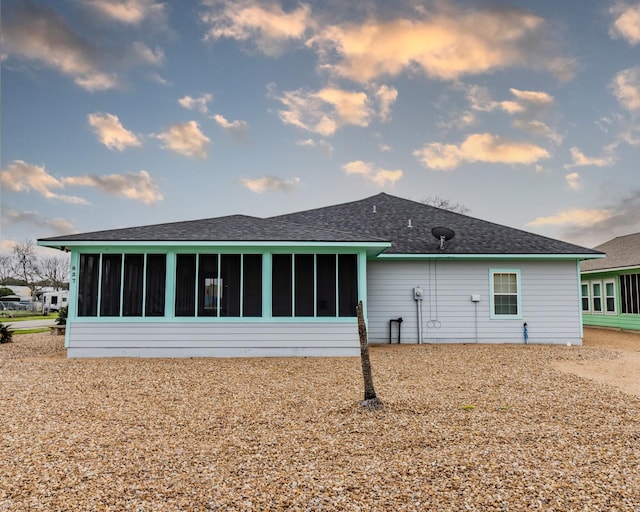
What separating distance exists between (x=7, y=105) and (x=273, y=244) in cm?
1228

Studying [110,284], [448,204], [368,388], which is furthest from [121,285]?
[448,204]

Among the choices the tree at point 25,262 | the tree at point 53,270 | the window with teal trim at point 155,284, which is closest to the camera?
the window with teal trim at point 155,284

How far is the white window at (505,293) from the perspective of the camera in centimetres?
1290

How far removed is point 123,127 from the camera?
1555 centimetres

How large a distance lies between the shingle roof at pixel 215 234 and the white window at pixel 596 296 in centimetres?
1435

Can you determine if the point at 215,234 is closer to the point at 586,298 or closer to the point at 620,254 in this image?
the point at 620,254

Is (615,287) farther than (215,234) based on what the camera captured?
Yes

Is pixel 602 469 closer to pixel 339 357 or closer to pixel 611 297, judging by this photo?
pixel 339 357

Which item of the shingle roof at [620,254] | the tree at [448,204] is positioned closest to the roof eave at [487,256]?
the shingle roof at [620,254]

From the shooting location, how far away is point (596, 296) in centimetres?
1986

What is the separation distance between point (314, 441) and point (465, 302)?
927 cm

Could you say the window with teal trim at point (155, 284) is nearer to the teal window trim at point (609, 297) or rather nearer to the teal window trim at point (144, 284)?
the teal window trim at point (144, 284)

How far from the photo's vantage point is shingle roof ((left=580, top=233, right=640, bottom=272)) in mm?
17066

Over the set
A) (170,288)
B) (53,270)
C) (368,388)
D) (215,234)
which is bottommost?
(368,388)
